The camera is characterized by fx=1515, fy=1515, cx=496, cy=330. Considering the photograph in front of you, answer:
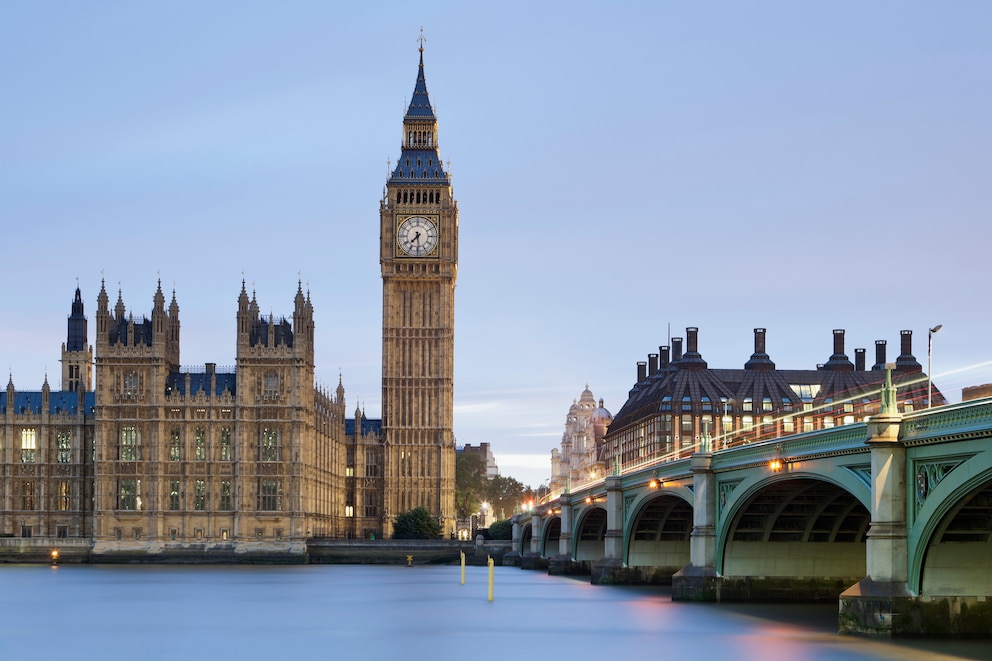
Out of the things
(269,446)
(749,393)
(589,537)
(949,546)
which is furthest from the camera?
(749,393)

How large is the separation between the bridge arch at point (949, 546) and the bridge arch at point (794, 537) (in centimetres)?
1740

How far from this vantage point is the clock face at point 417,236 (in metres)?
164

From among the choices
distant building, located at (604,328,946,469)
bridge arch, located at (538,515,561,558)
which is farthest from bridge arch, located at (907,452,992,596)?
distant building, located at (604,328,946,469)

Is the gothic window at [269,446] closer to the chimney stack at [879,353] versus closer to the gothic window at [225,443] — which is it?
the gothic window at [225,443]

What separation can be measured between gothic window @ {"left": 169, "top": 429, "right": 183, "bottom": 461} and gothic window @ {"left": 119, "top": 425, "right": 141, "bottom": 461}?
2.85m

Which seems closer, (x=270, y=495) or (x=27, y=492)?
(x=270, y=495)

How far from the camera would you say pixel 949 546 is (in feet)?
151

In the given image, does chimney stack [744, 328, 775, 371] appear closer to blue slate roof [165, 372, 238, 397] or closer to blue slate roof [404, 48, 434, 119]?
blue slate roof [404, 48, 434, 119]

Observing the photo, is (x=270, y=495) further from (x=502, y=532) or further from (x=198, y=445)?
(x=502, y=532)

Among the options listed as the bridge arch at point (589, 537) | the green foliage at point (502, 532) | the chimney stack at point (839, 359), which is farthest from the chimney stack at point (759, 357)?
the bridge arch at point (589, 537)

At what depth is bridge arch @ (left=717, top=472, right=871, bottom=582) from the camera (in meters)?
65.5

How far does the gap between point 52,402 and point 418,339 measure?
38.5 m

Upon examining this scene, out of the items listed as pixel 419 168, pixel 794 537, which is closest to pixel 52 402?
pixel 419 168

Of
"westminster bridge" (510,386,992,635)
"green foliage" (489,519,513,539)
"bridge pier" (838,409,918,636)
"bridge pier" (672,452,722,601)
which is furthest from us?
"green foliage" (489,519,513,539)
